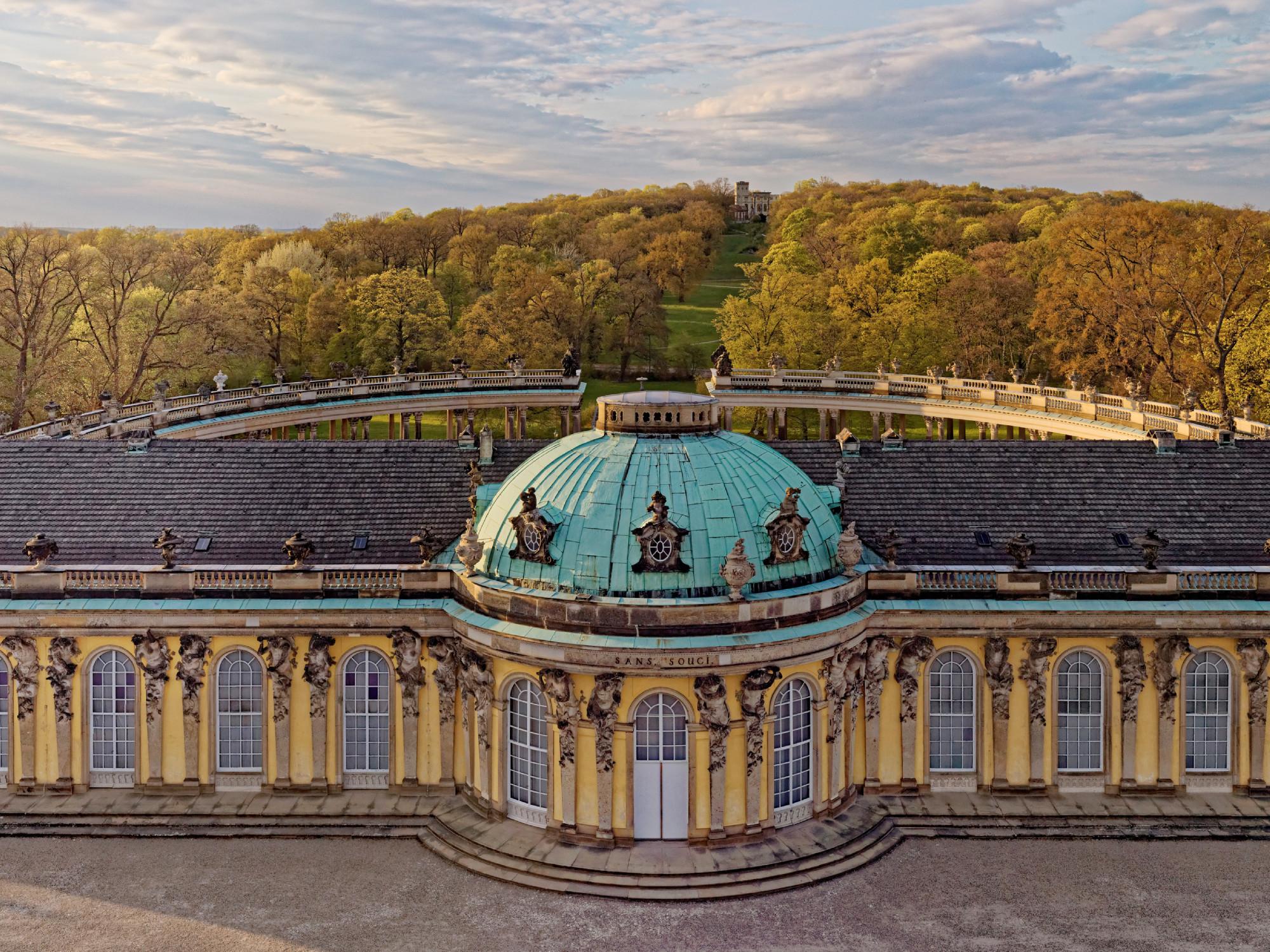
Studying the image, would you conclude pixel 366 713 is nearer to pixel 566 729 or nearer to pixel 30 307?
pixel 566 729

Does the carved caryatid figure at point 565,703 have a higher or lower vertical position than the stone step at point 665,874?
higher

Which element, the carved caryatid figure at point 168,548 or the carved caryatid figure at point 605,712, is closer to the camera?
the carved caryatid figure at point 605,712

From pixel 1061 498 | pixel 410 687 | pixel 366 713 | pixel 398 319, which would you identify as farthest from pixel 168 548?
pixel 398 319

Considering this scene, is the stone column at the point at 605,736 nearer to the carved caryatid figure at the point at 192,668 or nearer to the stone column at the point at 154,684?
the carved caryatid figure at the point at 192,668

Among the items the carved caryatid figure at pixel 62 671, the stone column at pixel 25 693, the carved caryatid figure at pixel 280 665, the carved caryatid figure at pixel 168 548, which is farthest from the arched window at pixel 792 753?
the stone column at pixel 25 693

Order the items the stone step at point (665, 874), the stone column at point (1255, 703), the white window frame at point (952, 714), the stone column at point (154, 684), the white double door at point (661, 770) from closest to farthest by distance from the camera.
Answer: the stone step at point (665, 874)
the white double door at point (661, 770)
the stone column at point (1255, 703)
the stone column at point (154, 684)
the white window frame at point (952, 714)

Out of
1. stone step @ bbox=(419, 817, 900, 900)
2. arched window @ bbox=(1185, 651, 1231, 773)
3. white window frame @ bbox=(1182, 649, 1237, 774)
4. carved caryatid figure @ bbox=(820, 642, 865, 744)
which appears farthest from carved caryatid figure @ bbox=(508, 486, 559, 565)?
arched window @ bbox=(1185, 651, 1231, 773)
